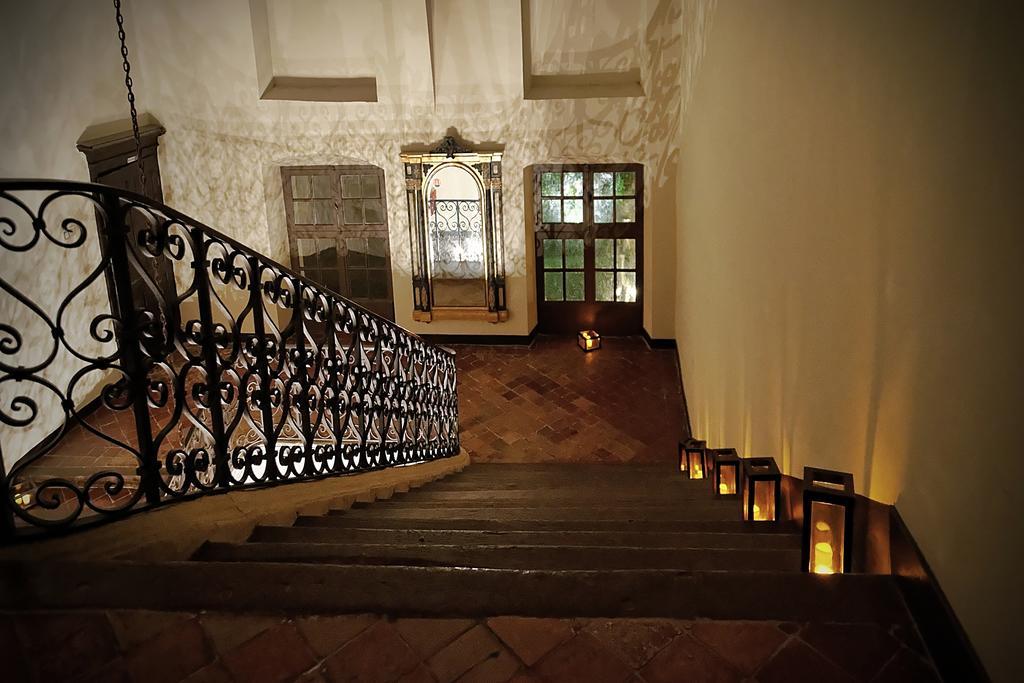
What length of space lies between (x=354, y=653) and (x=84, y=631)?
0.66 meters

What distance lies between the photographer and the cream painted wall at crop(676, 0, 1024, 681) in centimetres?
153

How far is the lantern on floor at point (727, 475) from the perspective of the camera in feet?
14.0

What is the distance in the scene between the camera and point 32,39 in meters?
6.54

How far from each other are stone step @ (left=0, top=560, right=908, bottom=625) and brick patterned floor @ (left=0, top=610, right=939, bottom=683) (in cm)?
4

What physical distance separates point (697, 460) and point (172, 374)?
3.70 meters

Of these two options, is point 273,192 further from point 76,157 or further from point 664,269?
point 664,269

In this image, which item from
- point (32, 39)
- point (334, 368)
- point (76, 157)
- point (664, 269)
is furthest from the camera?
point (664, 269)

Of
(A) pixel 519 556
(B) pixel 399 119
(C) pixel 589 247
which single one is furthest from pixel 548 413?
(A) pixel 519 556

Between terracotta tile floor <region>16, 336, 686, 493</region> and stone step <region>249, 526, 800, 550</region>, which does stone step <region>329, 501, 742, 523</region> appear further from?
terracotta tile floor <region>16, 336, 686, 493</region>

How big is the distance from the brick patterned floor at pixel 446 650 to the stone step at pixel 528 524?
1376 mm

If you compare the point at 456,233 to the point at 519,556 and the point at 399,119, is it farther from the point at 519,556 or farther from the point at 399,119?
the point at 519,556

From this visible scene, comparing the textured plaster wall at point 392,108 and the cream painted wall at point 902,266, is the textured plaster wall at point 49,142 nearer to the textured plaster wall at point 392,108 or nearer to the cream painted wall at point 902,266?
the textured plaster wall at point 392,108

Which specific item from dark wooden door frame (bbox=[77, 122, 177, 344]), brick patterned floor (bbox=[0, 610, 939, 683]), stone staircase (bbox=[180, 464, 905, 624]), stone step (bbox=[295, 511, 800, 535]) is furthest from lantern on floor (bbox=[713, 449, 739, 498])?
dark wooden door frame (bbox=[77, 122, 177, 344])

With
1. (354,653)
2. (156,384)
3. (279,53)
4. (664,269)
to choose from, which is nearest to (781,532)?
(354,653)
